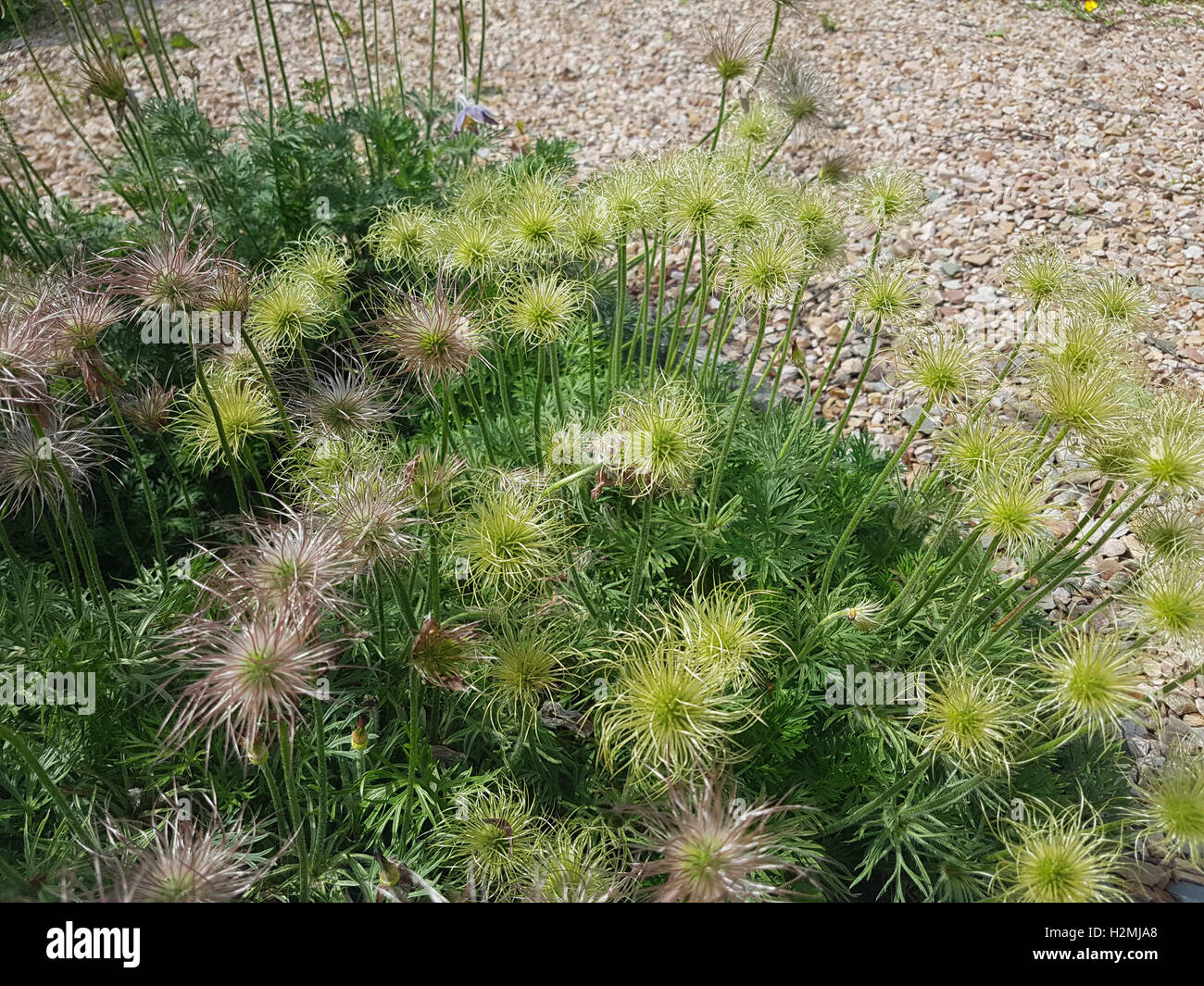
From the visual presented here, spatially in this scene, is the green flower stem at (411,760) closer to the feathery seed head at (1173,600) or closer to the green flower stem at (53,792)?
the green flower stem at (53,792)

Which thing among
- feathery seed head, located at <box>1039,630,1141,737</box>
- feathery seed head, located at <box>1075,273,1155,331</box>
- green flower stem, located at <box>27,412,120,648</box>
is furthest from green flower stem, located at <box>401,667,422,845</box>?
feathery seed head, located at <box>1075,273,1155,331</box>

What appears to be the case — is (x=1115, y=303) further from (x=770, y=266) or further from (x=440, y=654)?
(x=440, y=654)

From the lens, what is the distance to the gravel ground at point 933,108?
19.0 feet

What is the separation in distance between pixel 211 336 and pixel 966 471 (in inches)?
114

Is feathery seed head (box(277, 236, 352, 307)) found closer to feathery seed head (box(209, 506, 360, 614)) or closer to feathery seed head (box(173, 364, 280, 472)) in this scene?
feathery seed head (box(173, 364, 280, 472))

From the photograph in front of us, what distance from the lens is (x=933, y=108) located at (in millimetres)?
7504

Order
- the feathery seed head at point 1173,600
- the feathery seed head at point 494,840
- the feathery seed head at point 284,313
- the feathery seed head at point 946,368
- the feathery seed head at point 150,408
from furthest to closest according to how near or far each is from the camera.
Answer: the feathery seed head at point 150,408 → the feathery seed head at point 284,313 → the feathery seed head at point 946,368 → the feathery seed head at point 494,840 → the feathery seed head at point 1173,600

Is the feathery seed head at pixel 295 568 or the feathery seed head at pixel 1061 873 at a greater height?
the feathery seed head at pixel 295 568

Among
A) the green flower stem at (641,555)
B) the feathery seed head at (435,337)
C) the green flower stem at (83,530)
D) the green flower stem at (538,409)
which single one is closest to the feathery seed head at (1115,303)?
the green flower stem at (641,555)

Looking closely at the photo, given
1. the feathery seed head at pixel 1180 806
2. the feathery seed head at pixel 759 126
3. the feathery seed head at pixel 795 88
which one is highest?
the feathery seed head at pixel 795 88

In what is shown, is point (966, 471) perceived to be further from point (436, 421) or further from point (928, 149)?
point (928, 149)

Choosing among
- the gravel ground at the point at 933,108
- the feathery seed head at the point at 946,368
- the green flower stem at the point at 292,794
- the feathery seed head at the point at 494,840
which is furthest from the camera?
the gravel ground at the point at 933,108

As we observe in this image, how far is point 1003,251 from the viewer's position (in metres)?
6.05

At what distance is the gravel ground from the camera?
5.79 m
